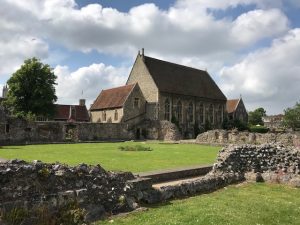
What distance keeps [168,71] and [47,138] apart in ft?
89.7

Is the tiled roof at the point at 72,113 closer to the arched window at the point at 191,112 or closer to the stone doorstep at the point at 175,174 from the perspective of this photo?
the arched window at the point at 191,112

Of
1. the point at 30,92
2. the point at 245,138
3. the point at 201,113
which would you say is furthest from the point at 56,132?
the point at 201,113

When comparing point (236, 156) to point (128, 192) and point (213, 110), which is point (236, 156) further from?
point (213, 110)

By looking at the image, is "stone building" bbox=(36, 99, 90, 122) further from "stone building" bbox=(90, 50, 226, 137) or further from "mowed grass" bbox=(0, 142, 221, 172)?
"mowed grass" bbox=(0, 142, 221, 172)

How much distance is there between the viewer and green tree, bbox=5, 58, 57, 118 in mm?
55000

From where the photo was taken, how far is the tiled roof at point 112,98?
58.3m

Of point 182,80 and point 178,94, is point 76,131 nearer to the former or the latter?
point 178,94

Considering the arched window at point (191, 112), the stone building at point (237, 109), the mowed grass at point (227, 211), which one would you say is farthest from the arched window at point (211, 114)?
the mowed grass at point (227, 211)

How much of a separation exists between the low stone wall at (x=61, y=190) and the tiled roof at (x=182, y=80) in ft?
165

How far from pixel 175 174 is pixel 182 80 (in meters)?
52.5

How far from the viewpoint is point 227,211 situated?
972 centimetres

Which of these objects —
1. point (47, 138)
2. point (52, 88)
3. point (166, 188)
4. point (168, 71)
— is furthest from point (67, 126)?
point (166, 188)

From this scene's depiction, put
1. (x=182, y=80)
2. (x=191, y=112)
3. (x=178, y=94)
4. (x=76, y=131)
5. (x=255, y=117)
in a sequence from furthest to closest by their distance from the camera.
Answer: (x=255, y=117) → (x=182, y=80) → (x=191, y=112) → (x=178, y=94) → (x=76, y=131)

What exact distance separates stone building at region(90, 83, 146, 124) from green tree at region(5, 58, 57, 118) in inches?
347
